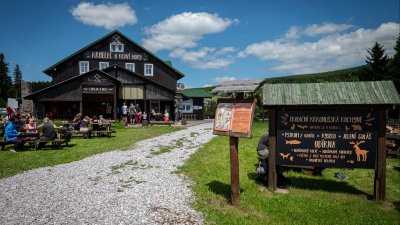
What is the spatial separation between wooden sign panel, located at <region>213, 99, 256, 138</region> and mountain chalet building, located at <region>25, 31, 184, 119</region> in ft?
81.5

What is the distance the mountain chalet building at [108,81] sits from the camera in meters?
30.3

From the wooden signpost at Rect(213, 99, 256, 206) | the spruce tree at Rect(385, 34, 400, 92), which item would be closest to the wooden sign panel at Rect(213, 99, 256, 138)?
the wooden signpost at Rect(213, 99, 256, 206)

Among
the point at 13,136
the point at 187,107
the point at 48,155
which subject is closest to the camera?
the point at 48,155

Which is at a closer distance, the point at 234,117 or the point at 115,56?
the point at 234,117

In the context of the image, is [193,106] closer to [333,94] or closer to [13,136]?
[13,136]

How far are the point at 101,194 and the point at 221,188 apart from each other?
10.5 feet

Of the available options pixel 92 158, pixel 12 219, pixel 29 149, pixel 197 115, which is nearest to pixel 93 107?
pixel 197 115

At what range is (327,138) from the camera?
7867 mm

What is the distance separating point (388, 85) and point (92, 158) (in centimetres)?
1083

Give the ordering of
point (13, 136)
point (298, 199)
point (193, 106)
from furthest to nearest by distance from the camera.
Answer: point (193, 106) → point (13, 136) → point (298, 199)

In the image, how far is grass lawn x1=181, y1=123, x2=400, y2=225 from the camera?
6.20 meters

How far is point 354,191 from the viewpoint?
827 centimetres

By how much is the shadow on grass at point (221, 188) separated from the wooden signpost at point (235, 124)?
638mm

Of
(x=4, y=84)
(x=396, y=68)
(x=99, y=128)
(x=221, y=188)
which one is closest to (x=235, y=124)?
(x=221, y=188)
